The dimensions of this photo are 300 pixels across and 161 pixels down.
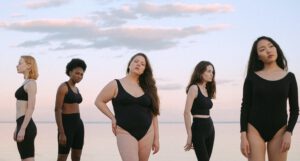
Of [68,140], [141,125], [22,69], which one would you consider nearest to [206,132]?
[141,125]

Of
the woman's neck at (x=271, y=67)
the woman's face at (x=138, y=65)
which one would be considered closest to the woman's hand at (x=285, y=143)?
the woman's neck at (x=271, y=67)

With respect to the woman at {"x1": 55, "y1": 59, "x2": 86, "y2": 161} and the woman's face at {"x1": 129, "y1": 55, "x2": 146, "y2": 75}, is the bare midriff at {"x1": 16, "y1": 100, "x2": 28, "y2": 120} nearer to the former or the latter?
the woman at {"x1": 55, "y1": 59, "x2": 86, "y2": 161}

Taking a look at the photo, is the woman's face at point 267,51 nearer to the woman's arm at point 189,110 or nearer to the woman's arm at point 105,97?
the woman's arm at point 105,97

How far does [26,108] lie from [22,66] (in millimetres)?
575

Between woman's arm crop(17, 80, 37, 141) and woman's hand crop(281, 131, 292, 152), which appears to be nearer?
woman's hand crop(281, 131, 292, 152)

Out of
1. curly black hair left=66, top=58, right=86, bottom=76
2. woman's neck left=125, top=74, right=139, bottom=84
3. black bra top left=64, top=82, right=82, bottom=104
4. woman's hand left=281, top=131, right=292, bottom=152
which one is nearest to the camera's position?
woman's hand left=281, top=131, right=292, bottom=152

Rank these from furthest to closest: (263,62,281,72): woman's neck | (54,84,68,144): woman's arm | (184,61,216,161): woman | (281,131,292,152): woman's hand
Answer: (54,84,68,144): woman's arm → (184,61,216,161): woman → (263,62,281,72): woman's neck → (281,131,292,152): woman's hand

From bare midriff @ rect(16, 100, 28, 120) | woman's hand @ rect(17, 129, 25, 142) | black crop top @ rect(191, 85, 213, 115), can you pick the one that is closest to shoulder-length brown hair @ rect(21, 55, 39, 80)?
bare midriff @ rect(16, 100, 28, 120)

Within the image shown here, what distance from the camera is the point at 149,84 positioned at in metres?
6.93

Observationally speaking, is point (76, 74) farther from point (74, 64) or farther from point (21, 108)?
point (21, 108)

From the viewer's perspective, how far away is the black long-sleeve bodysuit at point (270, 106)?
5359 mm

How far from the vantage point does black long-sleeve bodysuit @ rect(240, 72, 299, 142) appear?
5359 mm

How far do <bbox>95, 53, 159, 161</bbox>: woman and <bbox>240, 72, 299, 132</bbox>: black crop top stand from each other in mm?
1570

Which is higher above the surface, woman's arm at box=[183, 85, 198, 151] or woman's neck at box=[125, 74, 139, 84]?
woman's neck at box=[125, 74, 139, 84]
